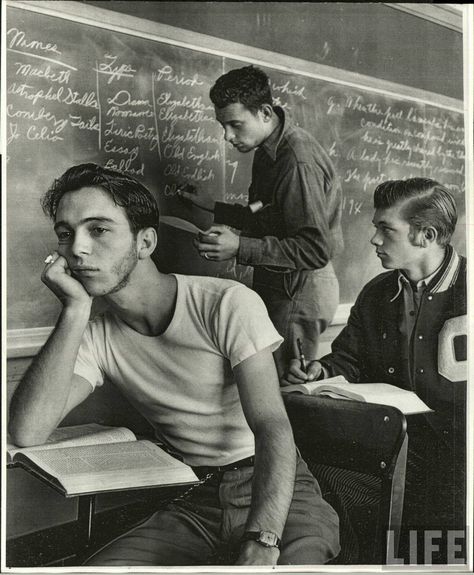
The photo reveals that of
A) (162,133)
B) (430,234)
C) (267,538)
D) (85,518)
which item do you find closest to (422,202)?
(430,234)

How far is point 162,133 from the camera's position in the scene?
164 centimetres

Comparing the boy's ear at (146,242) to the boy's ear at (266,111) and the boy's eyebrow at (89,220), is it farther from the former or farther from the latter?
the boy's ear at (266,111)

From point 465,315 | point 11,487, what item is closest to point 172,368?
point 11,487

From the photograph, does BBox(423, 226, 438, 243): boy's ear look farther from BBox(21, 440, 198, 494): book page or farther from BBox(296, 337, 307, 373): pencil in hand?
BBox(21, 440, 198, 494): book page

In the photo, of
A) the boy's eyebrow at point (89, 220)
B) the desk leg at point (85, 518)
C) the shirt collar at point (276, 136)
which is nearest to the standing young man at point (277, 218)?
the shirt collar at point (276, 136)

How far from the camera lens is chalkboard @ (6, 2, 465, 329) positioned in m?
1.58

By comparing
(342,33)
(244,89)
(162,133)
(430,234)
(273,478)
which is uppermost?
(342,33)

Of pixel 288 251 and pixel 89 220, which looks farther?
pixel 288 251

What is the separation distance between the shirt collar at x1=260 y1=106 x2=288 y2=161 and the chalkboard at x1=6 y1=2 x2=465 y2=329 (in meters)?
0.04

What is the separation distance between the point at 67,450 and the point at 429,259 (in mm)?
985

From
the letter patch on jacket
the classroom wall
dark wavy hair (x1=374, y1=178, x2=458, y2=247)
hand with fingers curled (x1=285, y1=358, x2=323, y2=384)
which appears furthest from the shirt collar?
the letter patch on jacket

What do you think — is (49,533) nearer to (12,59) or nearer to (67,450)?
(67,450)

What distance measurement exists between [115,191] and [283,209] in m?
0.40

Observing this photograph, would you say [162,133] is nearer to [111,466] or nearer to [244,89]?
[244,89]
